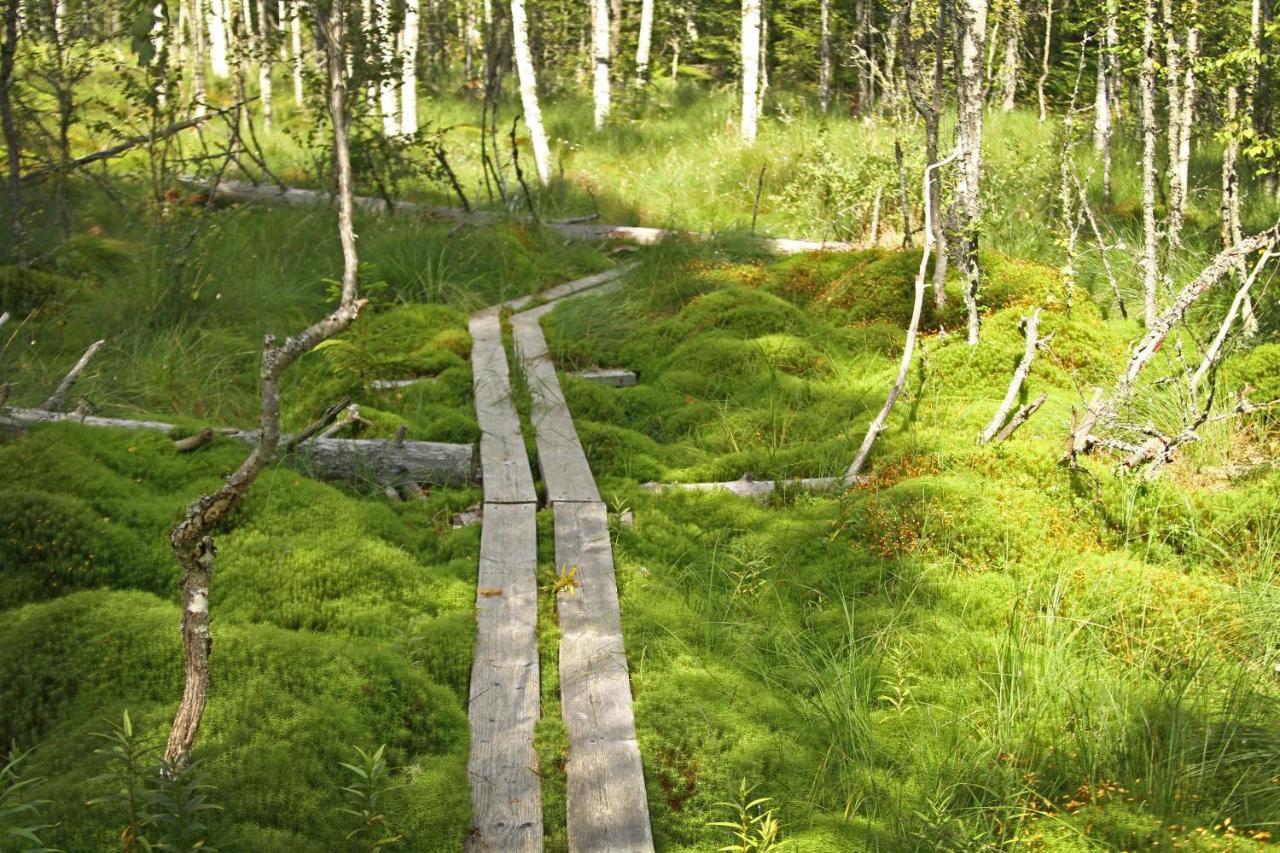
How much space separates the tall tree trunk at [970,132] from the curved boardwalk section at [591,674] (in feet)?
9.58

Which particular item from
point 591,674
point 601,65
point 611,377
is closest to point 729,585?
point 591,674

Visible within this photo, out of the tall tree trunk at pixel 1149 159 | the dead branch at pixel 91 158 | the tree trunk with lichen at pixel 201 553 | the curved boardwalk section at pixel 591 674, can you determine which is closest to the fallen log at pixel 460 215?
the dead branch at pixel 91 158

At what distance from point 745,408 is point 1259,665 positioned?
11.3 ft

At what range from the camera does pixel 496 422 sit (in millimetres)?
6223

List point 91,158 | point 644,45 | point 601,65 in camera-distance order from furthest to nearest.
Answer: point 644,45 < point 601,65 < point 91,158

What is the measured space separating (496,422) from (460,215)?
4.88 meters

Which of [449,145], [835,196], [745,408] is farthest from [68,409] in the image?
[449,145]

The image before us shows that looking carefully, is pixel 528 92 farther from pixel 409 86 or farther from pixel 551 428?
pixel 551 428

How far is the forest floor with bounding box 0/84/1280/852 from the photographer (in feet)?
10.2

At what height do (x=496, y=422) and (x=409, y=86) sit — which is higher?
(x=409, y=86)

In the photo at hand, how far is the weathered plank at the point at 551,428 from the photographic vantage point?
5.37 m

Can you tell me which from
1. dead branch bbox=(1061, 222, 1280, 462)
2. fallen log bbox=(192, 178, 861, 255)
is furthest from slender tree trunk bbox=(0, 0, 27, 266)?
dead branch bbox=(1061, 222, 1280, 462)

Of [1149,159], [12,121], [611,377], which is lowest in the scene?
[611,377]

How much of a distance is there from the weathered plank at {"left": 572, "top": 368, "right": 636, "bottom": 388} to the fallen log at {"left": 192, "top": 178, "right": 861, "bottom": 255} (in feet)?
9.30
